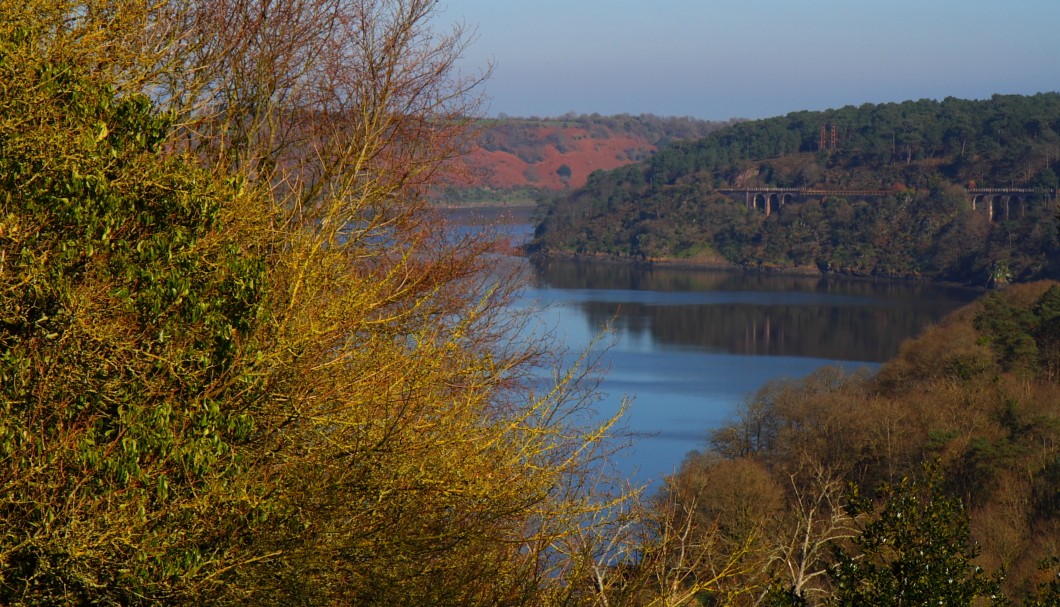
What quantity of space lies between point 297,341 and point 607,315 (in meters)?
54.1

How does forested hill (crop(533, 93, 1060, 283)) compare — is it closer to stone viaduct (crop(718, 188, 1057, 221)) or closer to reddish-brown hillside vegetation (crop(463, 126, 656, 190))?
stone viaduct (crop(718, 188, 1057, 221))

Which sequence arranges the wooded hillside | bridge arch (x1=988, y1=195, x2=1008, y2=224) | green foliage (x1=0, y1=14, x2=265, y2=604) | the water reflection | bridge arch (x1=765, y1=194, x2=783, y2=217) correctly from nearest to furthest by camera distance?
green foliage (x1=0, y1=14, x2=265, y2=604)
the wooded hillside
the water reflection
bridge arch (x1=988, y1=195, x2=1008, y2=224)
bridge arch (x1=765, y1=194, x2=783, y2=217)

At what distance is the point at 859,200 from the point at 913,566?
10124 centimetres

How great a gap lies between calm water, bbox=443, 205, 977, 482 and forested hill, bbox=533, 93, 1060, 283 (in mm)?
7006

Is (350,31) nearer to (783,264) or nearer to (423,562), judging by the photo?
(423,562)

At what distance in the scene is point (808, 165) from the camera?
117m

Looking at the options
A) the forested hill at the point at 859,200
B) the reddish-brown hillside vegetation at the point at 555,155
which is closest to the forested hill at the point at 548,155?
the reddish-brown hillside vegetation at the point at 555,155

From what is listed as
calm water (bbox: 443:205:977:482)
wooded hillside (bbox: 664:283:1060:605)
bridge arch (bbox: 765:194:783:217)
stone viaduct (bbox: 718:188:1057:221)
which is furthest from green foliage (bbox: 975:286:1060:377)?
bridge arch (bbox: 765:194:783:217)

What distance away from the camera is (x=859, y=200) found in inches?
4131

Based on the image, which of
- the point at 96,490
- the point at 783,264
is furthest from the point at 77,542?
the point at 783,264

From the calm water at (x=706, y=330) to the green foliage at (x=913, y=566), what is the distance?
20.2 meters

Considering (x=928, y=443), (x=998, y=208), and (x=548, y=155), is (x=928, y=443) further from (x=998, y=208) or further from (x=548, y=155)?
(x=548, y=155)

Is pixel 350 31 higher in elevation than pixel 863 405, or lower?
higher

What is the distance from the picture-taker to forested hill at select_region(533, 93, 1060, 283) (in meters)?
89.0
